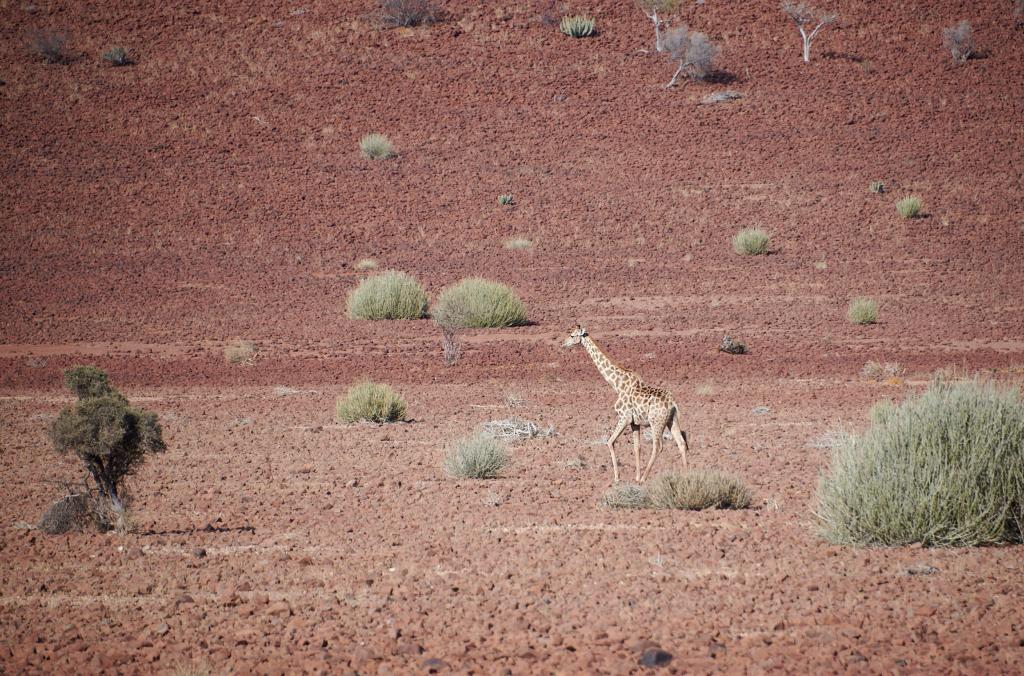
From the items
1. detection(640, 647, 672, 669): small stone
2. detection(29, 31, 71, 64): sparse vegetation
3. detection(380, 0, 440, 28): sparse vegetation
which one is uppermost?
detection(380, 0, 440, 28): sparse vegetation

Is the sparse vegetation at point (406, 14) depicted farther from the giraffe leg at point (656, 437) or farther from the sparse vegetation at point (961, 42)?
the giraffe leg at point (656, 437)

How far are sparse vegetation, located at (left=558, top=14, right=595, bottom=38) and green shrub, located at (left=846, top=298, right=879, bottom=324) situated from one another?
24735 mm

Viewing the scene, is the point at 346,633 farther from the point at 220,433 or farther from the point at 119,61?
the point at 119,61

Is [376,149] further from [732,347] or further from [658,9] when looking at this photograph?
[732,347]

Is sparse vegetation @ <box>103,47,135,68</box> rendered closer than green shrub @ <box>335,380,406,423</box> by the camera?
No

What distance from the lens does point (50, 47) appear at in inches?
1657

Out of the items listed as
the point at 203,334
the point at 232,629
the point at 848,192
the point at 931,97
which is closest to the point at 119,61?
the point at 203,334

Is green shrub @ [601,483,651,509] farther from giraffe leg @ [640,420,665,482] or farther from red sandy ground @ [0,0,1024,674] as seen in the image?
giraffe leg @ [640,420,665,482]

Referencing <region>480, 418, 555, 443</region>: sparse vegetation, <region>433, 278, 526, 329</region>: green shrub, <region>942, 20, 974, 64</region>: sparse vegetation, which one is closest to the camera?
<region>480, 418, 555, 443</region>: sparse vegetation

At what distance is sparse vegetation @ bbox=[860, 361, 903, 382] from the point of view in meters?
18.6

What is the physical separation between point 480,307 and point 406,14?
25520 mm

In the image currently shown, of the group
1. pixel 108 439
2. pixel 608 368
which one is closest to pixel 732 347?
pixel 608 368

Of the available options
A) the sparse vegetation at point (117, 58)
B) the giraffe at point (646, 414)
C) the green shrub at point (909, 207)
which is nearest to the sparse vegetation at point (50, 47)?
the sparse vegetation at point (117, 58)

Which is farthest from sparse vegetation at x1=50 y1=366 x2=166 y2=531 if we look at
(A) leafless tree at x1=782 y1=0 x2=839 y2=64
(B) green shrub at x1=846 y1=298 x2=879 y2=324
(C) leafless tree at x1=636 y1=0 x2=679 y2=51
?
(A) leafless tree at x1=782 y1=0 x2=839 y2=64
